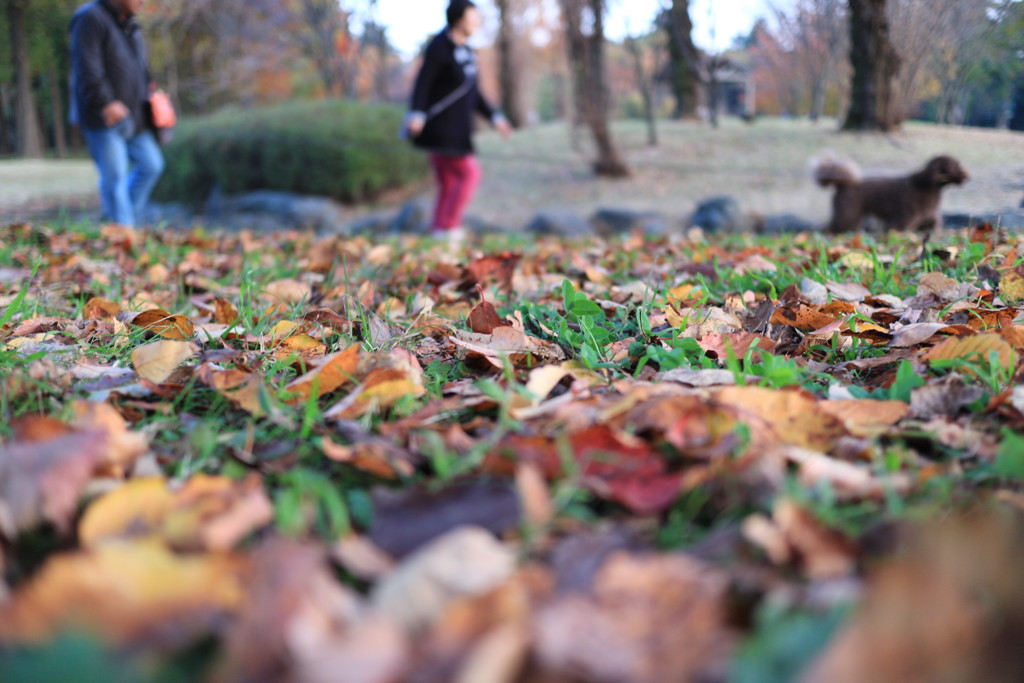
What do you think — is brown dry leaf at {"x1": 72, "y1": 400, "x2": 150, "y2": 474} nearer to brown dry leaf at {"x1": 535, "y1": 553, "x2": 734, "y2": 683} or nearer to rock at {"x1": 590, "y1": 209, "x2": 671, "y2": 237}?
brown dry leaf at {"x1": 535, "y1": 553, "x2": 734, "y2": 683}

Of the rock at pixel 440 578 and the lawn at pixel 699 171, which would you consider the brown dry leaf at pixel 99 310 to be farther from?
the lawn at pixel 699 171

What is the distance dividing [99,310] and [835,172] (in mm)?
4798

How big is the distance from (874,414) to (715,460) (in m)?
0.40

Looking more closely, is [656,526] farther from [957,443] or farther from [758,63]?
[758,63]

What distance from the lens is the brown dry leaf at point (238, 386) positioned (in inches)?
48.7

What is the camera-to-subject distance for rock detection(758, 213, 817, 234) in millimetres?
5992

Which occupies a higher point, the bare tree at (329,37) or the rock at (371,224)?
the bare tree at (329,37)

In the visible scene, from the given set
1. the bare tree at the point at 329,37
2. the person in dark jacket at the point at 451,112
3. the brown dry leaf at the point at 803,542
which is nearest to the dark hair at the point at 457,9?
A: the person in dark jacket at the point at 451,112

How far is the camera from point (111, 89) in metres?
4.61

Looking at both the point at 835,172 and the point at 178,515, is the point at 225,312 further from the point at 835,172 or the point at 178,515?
the point at 835,172

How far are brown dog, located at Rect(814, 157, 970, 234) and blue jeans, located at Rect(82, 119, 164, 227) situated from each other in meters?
4.85

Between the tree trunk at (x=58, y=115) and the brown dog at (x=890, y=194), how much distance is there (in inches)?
276

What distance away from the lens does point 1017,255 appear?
2.44m

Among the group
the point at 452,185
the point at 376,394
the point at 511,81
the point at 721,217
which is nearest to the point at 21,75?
the point at 452,185
